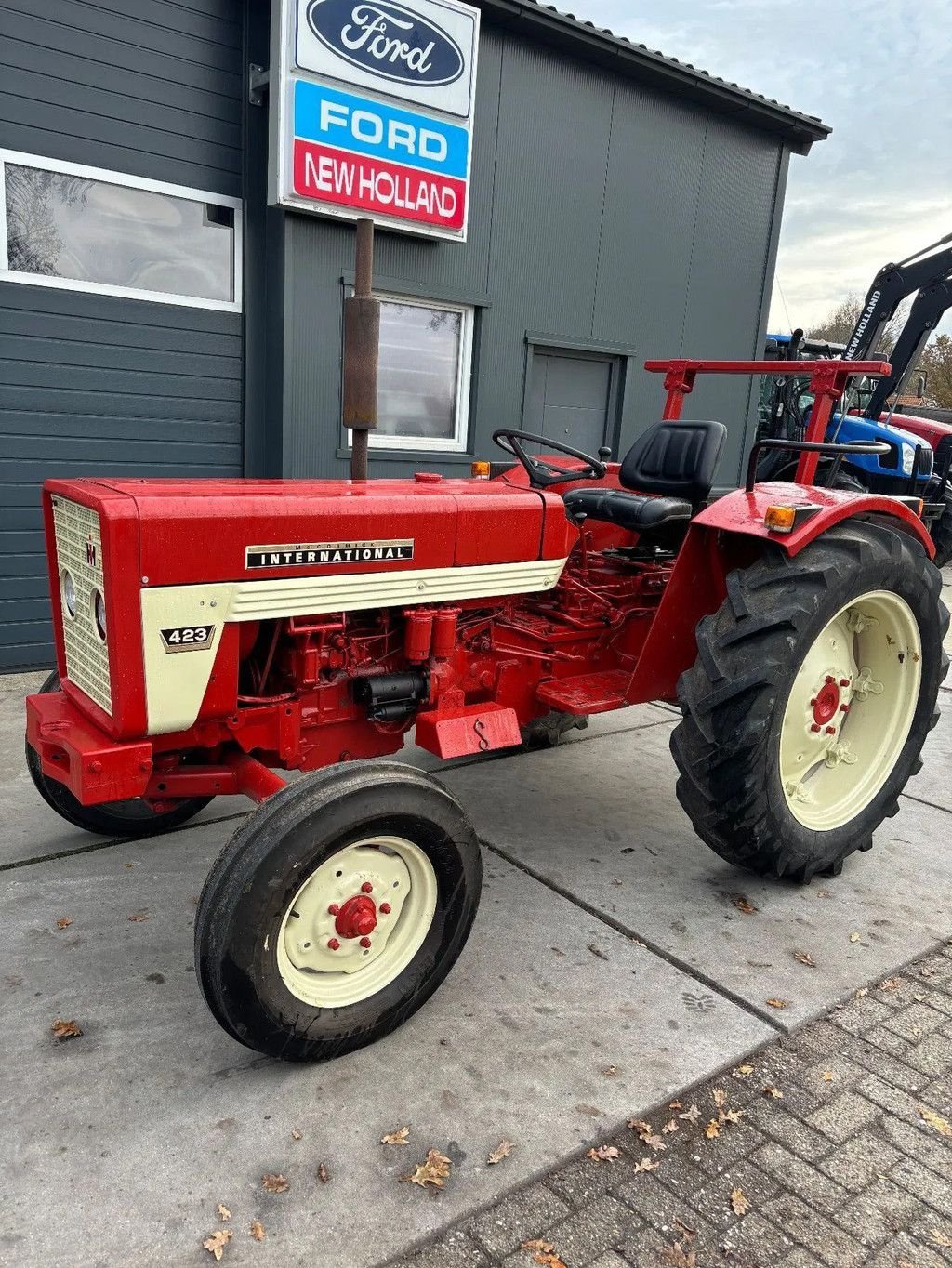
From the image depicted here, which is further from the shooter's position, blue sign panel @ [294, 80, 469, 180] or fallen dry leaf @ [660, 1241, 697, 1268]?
blue sign panel @ [294, 80, 469, 180]

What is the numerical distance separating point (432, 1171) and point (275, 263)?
5.03 metres

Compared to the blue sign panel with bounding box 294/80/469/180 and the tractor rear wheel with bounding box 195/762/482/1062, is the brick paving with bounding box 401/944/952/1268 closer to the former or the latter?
the tractor rear wheel with bounding box 195/762/482/1062

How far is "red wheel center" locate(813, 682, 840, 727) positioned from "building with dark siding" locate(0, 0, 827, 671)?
364 cm

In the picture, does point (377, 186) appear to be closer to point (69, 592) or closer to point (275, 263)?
point (275, 263)

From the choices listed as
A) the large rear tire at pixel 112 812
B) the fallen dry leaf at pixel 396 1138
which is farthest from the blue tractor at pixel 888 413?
the fallen dry leaf at pixel 396 1138

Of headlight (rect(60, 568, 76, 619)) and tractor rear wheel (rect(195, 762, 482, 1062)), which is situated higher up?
headlight (rect(60, 568, 76, 619))

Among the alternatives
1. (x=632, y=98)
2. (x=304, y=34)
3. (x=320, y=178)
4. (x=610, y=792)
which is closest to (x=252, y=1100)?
(x=610, y=792)

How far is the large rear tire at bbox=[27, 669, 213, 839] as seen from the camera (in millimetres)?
3090

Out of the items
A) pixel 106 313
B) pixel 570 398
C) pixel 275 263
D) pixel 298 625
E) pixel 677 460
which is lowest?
pixel 298 625

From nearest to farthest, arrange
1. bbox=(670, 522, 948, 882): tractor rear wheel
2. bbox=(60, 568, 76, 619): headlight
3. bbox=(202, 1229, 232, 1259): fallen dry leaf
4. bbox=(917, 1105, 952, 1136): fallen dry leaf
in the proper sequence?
bbox=(202, 1229, 232, 1259): fallen dry leaf, bbox=(917, 1105, 952, 1136): fallen dry leaf, bbox=(60, 568, 76, 619): headlight, bbox=(670, 522, 948, 882): tractor rear wheel

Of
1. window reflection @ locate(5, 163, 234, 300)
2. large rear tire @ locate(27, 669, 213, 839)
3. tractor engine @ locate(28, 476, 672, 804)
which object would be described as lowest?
large rear tire @ locate(27, 669, 213, 839)

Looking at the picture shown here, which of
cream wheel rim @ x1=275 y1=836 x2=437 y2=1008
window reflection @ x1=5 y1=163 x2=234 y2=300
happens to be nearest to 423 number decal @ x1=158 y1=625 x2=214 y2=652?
cream wheel rim @ x1=275 y1=836 x2=437 y2=1008

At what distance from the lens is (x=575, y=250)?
6.88 metres

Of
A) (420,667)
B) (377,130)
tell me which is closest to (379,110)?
(377,130)
